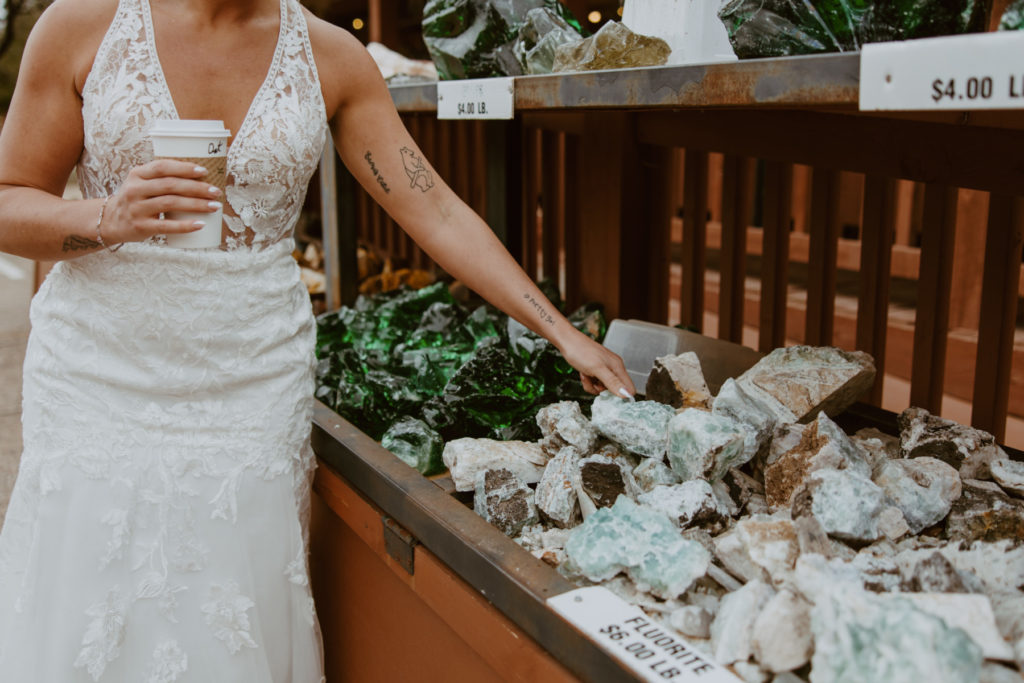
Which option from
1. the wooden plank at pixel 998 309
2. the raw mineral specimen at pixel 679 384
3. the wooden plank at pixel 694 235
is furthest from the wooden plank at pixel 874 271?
the raw mineral specimen at pixel 679 384

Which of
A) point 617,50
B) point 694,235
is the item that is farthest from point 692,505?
point 694,235

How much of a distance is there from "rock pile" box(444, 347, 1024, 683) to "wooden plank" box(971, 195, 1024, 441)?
1.49 ft

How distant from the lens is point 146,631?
1.43m

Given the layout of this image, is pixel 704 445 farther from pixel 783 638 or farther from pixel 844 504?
pixel 783 638

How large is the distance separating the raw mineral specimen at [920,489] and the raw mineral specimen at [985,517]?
0.06 ft

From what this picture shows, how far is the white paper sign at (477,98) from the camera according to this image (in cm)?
156

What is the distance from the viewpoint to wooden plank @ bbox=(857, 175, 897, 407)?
2248mm

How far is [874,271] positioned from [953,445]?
0.96 metres

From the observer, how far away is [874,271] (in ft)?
7.45

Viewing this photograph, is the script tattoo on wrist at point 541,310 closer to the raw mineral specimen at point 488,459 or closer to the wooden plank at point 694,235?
the raw mineral specimen at point 488,459

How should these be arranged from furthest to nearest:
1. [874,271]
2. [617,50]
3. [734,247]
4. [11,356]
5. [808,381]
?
1. [11,356]
2. [734,247]
3. [874,271]
4. [808,381]
5. [617,50]

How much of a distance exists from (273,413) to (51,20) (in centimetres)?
67

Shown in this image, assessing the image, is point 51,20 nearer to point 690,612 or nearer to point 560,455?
point 560,455

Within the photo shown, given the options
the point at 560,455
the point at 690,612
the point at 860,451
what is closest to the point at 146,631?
the point at 560,455
